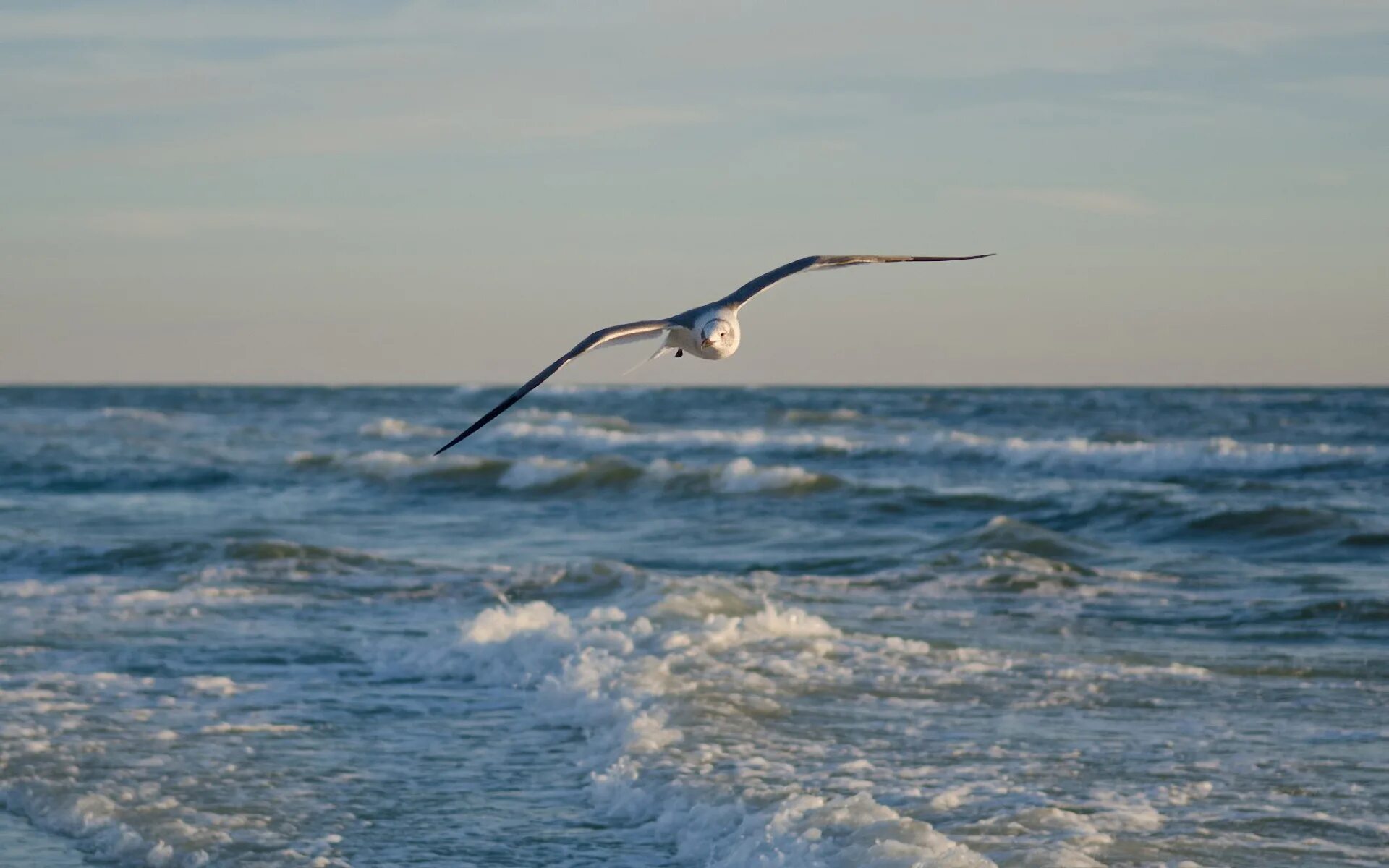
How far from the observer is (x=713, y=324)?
767 cm

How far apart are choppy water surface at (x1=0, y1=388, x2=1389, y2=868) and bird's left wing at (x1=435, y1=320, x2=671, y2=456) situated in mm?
2125

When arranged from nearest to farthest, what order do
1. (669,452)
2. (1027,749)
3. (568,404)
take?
(1027,749) < (669,452) < (568,404)

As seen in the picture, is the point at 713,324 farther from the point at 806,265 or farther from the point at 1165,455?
the point at 1165,455

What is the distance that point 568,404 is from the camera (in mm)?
72438

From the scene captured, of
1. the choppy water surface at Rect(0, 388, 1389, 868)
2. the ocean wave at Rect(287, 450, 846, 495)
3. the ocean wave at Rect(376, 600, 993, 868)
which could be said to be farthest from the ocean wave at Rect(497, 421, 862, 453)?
the ocean wave at Rect(376, 600, 993, 868)

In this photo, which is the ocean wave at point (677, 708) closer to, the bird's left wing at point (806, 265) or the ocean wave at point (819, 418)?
the bird's left wing at point (806, 265)

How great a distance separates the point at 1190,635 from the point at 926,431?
29.5 m

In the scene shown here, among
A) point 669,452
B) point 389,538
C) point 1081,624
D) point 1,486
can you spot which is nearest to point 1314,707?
point 1081,624

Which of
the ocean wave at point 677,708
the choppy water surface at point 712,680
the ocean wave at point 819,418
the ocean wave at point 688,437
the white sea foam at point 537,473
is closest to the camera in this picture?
the ocean wave at point 677,708

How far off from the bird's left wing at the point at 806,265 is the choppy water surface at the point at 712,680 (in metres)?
2.35

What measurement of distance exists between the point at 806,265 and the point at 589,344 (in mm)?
1683

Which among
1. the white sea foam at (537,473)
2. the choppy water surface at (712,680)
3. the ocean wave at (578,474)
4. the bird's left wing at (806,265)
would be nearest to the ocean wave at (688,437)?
the ocean wave at (578,474)

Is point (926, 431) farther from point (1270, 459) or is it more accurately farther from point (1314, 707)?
point (1314, 707)

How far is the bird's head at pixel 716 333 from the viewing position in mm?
7562
